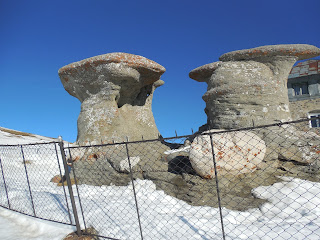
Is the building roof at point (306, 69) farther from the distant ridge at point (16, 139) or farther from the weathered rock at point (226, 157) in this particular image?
the distant ridge at point (16, 139)

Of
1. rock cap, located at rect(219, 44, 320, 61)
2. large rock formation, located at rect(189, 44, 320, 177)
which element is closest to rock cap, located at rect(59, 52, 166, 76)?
large rock formation, located at rect(189, 44, 320, 177)

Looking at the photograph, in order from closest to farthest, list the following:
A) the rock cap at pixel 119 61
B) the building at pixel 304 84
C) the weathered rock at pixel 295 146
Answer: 1. the weathered rock at pixel 295 146
2. the rock cap at pixel 119 61
3. the building at pixel 304 84

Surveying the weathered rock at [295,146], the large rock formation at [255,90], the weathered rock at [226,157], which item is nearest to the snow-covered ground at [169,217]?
the weathered rock at [226,157]

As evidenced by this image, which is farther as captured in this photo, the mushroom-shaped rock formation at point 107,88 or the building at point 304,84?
the building at point 304,84

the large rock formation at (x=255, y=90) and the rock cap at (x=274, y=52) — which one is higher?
the rock cap at (x=274, y=52)

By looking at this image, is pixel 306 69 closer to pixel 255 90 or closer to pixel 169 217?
pixel 255 90

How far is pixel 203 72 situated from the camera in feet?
30.4

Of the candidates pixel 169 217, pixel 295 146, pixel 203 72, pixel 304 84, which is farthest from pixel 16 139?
pixel 304 84

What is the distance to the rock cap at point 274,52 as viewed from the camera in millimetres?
7547

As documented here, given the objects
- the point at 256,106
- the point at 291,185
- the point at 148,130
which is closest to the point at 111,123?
the point at 148,130

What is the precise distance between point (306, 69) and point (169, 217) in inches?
661

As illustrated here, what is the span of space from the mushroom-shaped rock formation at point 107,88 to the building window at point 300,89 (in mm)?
A: 12074

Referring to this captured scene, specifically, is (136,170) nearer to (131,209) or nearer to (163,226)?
(131,209)

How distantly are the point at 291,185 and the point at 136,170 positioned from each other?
12.2 feet
